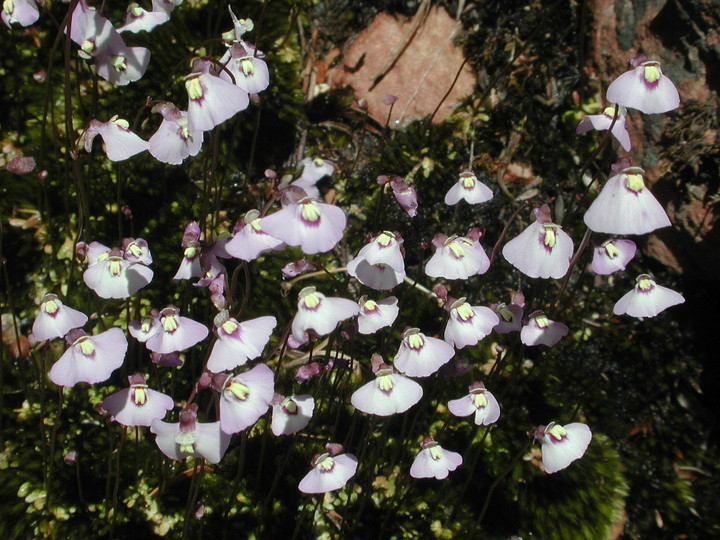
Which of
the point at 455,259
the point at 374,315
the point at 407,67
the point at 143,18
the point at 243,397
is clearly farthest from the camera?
the point at 407,67

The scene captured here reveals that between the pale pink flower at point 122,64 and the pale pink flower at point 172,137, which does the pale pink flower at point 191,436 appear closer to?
the pale pink flower at point 172,137

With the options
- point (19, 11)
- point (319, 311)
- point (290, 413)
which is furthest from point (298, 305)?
point (19, 11)

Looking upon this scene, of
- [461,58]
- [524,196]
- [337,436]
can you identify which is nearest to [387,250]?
[337,436]

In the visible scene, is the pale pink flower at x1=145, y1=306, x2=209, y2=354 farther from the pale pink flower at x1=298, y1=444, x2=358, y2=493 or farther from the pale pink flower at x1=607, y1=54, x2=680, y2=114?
the pale pink flower at x1=607, y1=54, x2=680, y2=114

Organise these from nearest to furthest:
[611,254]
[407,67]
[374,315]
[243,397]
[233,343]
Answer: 1. [243,397]
2. [233,343]
3. [374,315]
4. [611,254]
5. [407,67]

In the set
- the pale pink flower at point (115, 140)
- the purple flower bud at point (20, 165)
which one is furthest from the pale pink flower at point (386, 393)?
the purple flower bud at point (20, 165)

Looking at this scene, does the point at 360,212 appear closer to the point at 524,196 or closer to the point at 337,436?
the point at 524,196

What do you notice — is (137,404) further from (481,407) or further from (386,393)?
(481,407)
